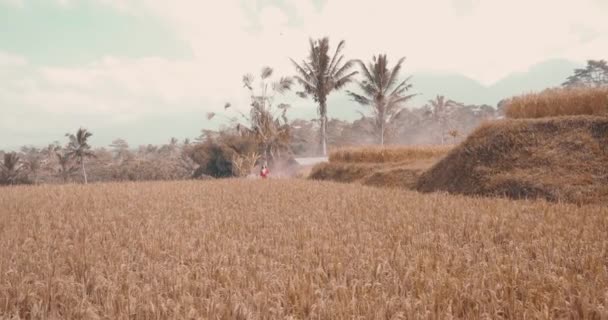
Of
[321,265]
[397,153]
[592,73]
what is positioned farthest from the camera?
[592,73]

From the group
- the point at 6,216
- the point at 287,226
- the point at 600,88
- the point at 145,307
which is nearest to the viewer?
the point at 145,307

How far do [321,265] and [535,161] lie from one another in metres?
7.22

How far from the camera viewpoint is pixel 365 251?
4.70m

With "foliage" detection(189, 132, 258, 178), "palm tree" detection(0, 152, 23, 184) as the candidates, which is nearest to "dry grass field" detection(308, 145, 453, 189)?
"foliage" detection(189, 132, 258, 178)

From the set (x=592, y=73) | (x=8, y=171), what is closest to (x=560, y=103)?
(x=8, y=171)

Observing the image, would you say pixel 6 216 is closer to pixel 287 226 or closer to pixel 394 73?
pixel 287 226

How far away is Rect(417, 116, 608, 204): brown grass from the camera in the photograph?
8.61 m

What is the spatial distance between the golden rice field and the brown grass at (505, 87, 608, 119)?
3.90 m

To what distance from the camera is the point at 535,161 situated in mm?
9664

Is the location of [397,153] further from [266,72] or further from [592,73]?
[592,73]

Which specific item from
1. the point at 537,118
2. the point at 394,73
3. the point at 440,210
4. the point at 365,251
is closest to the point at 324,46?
the point at 394,73

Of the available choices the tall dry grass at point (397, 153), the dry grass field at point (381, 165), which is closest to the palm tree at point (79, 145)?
the dry grass field at point (381, 165)

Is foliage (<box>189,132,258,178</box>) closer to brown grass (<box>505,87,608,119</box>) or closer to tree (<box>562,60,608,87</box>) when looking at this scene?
brown grass (<box>505,87,608,119</box>)

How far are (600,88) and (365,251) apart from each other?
28.7 feet
